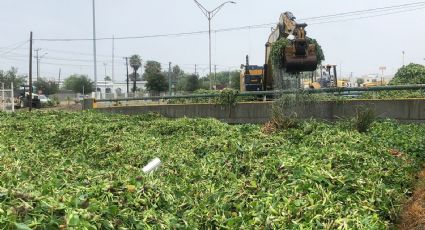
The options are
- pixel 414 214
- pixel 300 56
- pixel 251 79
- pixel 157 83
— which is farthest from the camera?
pixel 157 83

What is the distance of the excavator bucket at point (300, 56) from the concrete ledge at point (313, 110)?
5.25 feet

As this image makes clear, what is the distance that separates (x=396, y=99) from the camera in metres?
12.4

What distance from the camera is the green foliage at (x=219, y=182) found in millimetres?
3732

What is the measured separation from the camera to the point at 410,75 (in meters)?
22.9

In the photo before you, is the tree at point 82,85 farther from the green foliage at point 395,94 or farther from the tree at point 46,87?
the green foliage at point 395,94

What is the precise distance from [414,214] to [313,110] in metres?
8.66

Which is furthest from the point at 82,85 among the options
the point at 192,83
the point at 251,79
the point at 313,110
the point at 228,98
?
the point at 313,110

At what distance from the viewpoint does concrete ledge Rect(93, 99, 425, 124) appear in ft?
39.7

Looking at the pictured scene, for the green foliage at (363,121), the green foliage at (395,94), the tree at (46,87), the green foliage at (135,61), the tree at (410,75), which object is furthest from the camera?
the green foliage at (135,61)

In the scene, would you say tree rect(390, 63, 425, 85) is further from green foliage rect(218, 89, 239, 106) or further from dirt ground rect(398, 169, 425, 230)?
dirt ground rect(398, 169, 425, 230)

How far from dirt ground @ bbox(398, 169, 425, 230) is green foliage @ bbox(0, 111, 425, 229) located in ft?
0.44

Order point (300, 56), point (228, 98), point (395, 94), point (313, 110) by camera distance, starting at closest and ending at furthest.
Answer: point (313, 110) < point (395, 94) < point (300, 56) < point (228, 98)

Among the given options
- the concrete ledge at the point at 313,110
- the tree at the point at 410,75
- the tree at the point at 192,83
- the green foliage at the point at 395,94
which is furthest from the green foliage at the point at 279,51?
the tree at the point at 192,83

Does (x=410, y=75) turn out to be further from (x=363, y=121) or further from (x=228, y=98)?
(x=363, y=121)
